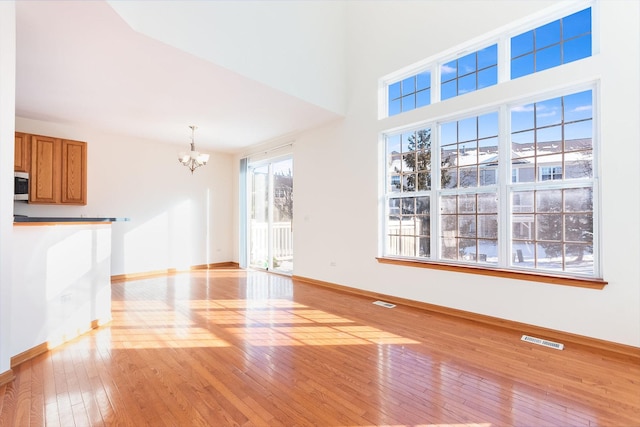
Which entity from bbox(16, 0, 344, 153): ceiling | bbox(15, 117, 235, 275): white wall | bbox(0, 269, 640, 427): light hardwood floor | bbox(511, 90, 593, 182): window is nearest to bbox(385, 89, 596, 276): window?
bbox(511, 90, 593, 182): window

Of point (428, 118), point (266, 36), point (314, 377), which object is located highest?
point (266, 36)

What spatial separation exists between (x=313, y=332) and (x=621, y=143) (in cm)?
342

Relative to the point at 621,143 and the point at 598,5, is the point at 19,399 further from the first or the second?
the point at 598,5

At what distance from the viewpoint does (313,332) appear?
3168mm

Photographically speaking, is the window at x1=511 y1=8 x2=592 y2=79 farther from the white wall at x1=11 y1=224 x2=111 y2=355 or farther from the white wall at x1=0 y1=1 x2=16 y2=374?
the white wall at x1=11 y1=224 x2=111 y2=355

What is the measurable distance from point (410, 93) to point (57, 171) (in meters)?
5.69

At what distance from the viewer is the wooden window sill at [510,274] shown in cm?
281

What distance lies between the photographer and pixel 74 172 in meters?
4.97

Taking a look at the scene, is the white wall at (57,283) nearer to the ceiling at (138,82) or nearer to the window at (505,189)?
the ceiling at (138,82)

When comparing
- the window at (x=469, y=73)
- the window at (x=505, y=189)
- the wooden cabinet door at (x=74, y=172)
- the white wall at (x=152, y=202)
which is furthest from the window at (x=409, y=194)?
the wooden cabinet door at (x=74, y=172)

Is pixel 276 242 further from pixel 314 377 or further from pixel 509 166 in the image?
pixel 509 166

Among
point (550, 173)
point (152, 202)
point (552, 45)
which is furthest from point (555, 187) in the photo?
point (152, 202)

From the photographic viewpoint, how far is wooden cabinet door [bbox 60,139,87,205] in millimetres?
4867

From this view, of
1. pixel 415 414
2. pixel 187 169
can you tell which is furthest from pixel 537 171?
pixel 187 169
